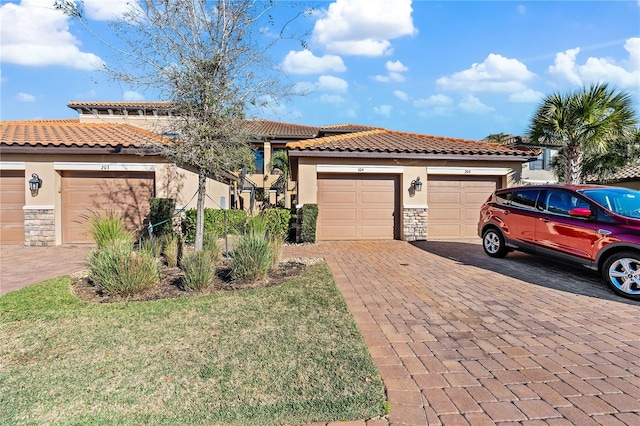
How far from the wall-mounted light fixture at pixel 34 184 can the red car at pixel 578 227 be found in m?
13.5

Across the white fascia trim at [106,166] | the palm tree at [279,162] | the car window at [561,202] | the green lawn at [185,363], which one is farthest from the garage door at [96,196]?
the palm tree at [279,162]

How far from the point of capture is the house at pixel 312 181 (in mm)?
10812

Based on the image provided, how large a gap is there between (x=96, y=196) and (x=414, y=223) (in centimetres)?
1082

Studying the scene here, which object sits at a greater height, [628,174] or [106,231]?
[628,174]

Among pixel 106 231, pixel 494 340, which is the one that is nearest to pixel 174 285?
pixel 106 231

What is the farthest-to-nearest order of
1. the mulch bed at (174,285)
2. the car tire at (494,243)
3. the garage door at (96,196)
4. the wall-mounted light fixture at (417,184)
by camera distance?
the wall-mounted light fixture at (417,184) → the garage door at (96,196) → the car tire at (494,243) → the mulch bed at (174,285)

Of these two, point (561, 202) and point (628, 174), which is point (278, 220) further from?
point (628, 174)

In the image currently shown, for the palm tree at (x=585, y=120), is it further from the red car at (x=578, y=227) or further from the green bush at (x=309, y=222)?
the green bush at (x=309, y=222)

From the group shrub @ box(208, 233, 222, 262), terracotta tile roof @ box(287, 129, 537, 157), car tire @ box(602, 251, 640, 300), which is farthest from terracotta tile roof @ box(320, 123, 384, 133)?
car tire @ box(602, 251, 640, 300)

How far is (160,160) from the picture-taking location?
37.7 ft

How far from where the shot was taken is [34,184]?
10.7m

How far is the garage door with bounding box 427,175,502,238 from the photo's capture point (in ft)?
40.4

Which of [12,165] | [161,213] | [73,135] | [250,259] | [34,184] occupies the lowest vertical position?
[250,259]

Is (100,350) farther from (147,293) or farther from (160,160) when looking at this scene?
(160,160)
